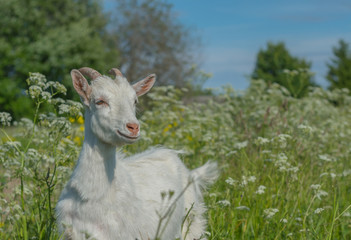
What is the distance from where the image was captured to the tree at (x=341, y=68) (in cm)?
4409

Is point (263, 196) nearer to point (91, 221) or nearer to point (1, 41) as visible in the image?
point (91, 221)

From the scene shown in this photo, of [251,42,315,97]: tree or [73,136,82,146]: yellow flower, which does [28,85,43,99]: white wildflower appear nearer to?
[73,136,82,146]: yellow flower

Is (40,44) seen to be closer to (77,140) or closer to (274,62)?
(77,140)

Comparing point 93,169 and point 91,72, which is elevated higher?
point 91,72

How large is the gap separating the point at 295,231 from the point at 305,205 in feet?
1.47

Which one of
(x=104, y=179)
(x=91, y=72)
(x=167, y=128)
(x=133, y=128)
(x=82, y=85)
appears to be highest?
(x=91, y=72)

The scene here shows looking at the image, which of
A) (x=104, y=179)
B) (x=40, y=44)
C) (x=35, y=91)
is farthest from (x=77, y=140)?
(x=40, y=44)

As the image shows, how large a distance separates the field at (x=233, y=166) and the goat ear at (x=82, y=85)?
0.52 metres

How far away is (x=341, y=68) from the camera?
44969 mm

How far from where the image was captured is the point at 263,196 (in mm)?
5090

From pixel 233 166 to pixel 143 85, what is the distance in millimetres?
2745

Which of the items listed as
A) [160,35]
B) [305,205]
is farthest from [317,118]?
[160,35]

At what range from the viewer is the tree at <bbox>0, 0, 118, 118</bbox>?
2709cm

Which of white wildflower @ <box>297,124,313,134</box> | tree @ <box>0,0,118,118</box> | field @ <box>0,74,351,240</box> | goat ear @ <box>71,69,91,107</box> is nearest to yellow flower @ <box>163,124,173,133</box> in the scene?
field @ <box>0,74,351,240</box>
